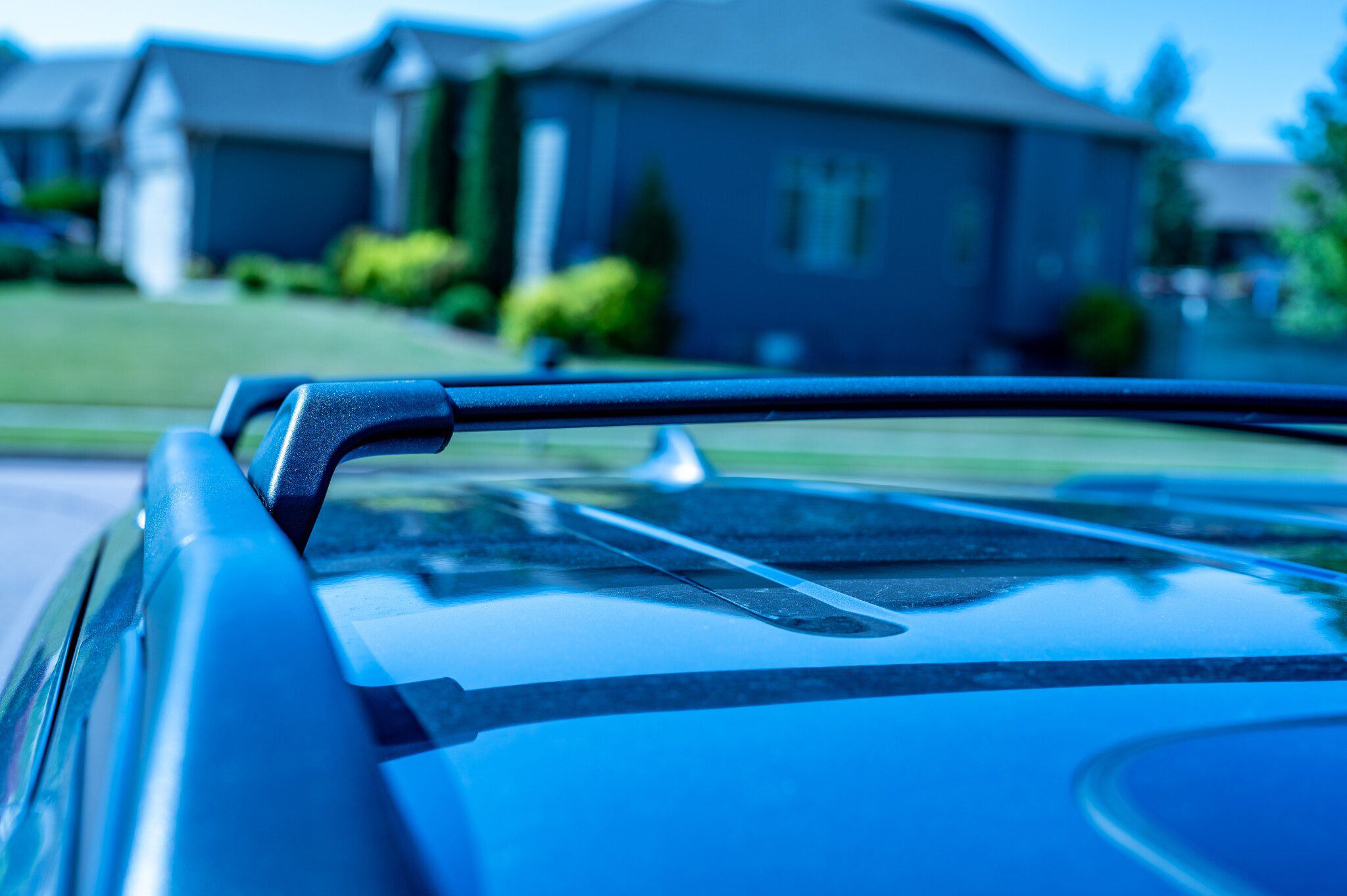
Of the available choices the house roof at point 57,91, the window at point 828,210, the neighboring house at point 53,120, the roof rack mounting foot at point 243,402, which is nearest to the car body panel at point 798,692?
the roof rack mounting foot at point 243,402

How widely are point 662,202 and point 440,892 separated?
23413 millimetres

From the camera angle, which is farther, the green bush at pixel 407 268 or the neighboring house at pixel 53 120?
the neighboring house at pixel 53 120

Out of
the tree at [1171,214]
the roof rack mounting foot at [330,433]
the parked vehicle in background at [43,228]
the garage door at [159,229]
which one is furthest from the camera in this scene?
the tree at [1171,214]

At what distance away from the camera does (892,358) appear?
→ 87.2 feet

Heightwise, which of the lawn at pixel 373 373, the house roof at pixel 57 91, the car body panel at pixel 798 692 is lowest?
the lawn at pixel 373 373

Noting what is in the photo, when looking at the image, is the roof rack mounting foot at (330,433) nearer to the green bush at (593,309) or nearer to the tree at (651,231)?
the green bush at (593,309)

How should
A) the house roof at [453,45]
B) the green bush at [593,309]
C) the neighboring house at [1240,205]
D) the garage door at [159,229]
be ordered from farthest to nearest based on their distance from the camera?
the neighboring house at [1240,205], the garage door at [159,229], the house roof at [453,45], the green bush at [593,309]

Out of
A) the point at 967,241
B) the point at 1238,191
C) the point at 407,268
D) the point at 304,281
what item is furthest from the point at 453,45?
the point at 1238,191

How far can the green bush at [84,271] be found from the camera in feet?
94.3

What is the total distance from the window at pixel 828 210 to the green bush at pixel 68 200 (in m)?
27.8

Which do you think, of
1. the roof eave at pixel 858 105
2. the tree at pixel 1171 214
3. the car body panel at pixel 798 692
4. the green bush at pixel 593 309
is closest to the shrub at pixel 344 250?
the roof eave at pixel 858 105

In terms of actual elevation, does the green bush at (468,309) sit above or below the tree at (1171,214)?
below

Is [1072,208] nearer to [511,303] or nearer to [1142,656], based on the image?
[511,303]

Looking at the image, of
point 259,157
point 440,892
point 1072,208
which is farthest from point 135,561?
point 259,157
